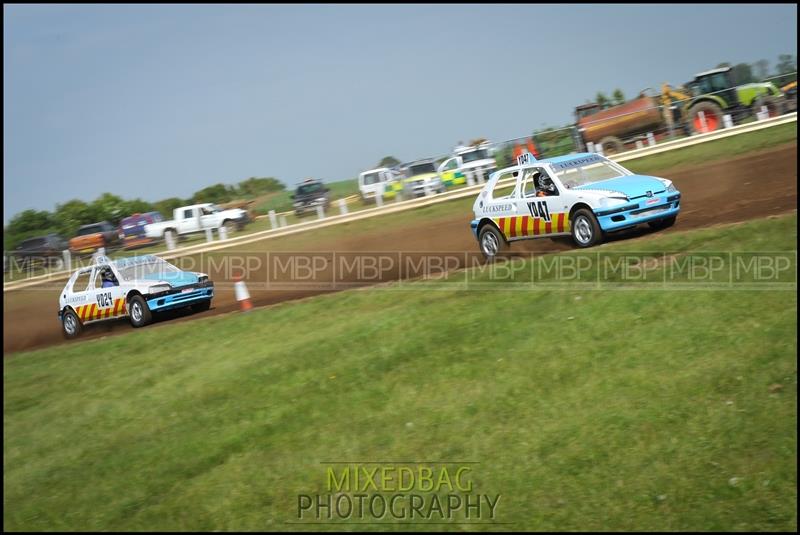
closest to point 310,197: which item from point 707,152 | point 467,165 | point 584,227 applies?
point 467,165

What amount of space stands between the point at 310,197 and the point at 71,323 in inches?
104

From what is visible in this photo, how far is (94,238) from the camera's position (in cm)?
905

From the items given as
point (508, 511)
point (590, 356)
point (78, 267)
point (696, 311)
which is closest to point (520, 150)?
point (78, 267)

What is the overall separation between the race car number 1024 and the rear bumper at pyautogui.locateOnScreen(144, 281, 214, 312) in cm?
36

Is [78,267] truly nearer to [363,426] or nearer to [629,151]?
[629,151]

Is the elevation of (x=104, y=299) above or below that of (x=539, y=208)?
below

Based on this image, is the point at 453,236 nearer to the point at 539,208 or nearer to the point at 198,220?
the point at 539,208

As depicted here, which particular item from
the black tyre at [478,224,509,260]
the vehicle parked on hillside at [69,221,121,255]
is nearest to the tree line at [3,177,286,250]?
the vehicle parked on hillside at [69,221,121,255]

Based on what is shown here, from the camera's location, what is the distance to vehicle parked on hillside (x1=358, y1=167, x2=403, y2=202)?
657 centimetres

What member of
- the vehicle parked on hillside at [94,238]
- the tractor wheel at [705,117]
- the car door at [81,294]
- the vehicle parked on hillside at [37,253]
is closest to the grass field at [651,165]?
the tractor wheel at [705,117]

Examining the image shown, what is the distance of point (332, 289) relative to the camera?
16.6m

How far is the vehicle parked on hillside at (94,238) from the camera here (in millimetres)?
8500

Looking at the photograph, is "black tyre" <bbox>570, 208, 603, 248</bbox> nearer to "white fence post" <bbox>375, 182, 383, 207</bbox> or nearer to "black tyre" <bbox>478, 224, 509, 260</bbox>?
"black tyre" <bbox>478, 224, 509, 260</bbox>

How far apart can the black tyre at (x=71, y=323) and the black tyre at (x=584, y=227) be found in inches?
187
